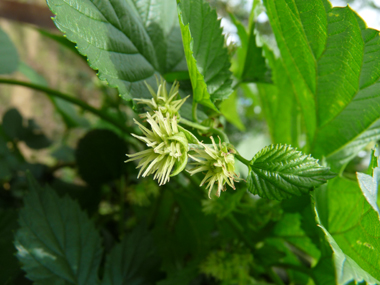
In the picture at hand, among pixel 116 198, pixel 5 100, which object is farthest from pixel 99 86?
pixel 5 100

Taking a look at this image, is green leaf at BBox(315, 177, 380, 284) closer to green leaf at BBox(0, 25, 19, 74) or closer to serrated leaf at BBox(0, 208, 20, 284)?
serrated leaf at BBox(0, 208, 20, 284)

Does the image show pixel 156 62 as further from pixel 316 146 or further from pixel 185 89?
pixel 316 146

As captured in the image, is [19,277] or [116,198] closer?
[19,277]

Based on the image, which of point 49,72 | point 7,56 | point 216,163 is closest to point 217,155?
point 216,163

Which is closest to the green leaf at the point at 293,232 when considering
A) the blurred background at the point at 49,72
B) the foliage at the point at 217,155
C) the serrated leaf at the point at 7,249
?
the foliage at the point at 217,155

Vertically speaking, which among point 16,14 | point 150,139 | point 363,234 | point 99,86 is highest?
point 16,14

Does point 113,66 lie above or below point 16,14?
below

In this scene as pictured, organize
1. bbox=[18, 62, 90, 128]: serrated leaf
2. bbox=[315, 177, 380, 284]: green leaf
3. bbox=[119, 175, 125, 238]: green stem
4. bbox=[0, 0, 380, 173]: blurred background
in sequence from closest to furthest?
bbox=[315, 177, 380, 284]: green leaf
bbox=[119, 175, 125, 238]: green stem
bbox=[18, 62, 90, 128]: serrated leaf
bbox=[0, 0, 380, 173]: blurred background

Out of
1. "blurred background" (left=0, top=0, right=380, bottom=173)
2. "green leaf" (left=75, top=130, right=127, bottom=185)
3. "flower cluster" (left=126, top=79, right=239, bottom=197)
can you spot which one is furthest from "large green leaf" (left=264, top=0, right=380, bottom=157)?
"blurred background" (left=0, top=0, right=380, bottom=173)
